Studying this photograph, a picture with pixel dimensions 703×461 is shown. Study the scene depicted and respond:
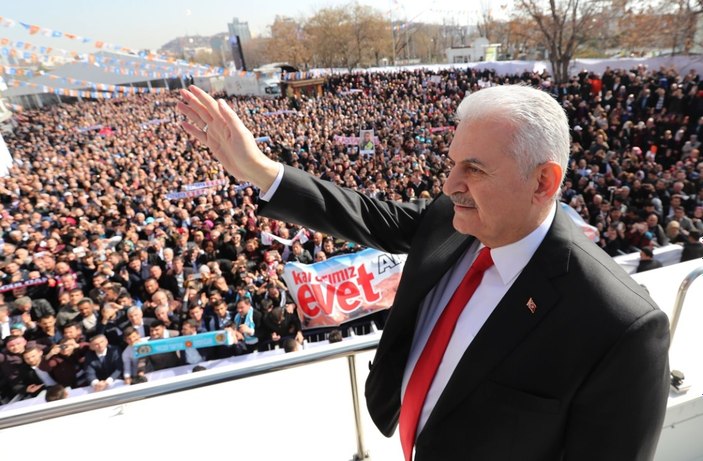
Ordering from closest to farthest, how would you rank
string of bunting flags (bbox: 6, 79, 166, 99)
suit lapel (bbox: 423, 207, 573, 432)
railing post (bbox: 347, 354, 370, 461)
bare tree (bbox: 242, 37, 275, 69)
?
suit lapel (bbox: 423, 207, 573, 432) → railing post (bbox: 347, 354, 370, 461) → string of bunting flags (bbox: 6, 79, 166, 99) → bare tree (bbox: 242, 37, 275, 69)

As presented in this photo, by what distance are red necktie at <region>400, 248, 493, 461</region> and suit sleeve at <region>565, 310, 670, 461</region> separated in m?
0.30

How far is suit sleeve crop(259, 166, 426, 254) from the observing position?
3.50 ft

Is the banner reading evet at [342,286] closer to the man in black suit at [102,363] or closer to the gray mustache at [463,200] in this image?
the man in black suit at [102,363]

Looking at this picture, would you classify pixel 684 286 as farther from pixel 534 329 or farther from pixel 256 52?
pixel 256 52

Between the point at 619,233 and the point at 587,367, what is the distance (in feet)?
20.8

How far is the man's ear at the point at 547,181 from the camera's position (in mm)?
744

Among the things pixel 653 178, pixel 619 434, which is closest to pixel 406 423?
pixel 619 434

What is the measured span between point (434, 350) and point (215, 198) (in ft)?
26.3

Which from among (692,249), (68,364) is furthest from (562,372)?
(692,249)

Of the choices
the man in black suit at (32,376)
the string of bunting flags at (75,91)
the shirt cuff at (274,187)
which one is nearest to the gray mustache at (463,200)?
the shirt cuff at (274,187)

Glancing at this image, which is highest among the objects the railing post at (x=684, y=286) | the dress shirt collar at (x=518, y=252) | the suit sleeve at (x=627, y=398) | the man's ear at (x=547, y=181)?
the man's ear at (x=547, y=181)

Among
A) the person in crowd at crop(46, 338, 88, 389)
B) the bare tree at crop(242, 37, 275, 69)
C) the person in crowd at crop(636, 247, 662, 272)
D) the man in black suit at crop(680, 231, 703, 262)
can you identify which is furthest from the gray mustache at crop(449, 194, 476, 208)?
the bare tree at crop(242, 37, 275, 69)

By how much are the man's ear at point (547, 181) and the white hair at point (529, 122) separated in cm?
1

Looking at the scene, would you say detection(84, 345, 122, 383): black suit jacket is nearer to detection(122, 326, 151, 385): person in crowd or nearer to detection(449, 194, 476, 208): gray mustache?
detection(122, 326, 151, 385): person in crowd
